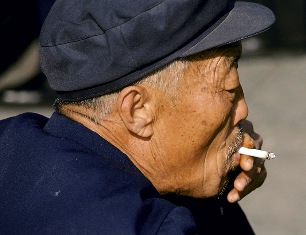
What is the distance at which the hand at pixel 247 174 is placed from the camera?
2596 mm

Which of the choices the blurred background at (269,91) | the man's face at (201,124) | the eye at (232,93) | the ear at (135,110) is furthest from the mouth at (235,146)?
the blurred background at (269,91)

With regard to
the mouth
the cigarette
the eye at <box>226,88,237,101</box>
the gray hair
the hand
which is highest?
the gray hair

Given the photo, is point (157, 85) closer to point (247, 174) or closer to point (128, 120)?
point (128, 120)

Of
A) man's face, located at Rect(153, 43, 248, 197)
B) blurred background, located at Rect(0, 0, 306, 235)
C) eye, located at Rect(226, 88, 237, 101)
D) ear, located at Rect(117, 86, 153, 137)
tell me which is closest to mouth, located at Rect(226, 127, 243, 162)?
man's face, located at Rect(153, 43, 248, 197)

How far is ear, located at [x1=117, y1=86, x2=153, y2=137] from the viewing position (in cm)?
224

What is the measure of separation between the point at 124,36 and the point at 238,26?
328 millimetres

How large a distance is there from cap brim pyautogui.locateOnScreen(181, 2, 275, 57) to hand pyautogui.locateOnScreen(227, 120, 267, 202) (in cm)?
45

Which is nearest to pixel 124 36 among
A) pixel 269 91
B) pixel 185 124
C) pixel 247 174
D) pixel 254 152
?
pixel 185 124

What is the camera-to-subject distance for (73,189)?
6.87 feet

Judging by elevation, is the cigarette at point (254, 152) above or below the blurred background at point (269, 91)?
above

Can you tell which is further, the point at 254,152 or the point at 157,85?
the point at 254,152

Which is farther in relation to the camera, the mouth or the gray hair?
the mouth

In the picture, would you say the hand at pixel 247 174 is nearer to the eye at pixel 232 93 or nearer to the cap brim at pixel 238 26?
the eye at pixel 232 93

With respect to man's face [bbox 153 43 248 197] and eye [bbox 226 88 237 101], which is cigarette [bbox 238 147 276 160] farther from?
eye [bbox 226 88 237 101]
